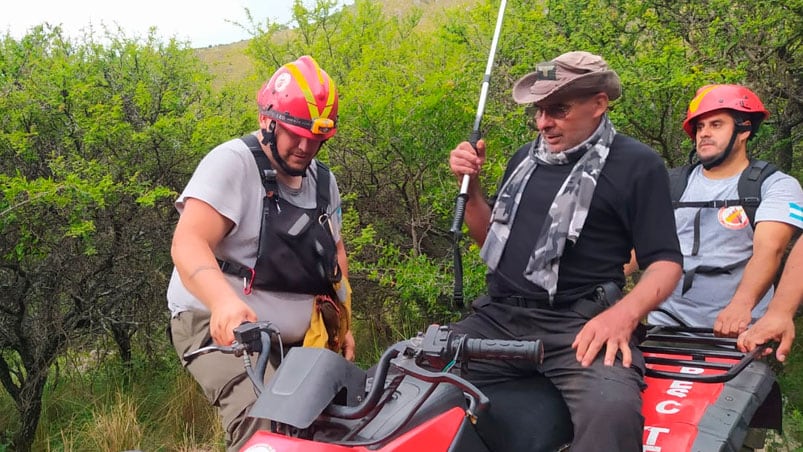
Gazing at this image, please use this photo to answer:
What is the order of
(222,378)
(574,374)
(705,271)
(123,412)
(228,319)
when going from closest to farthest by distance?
(228,319)
(574,374)
(222,378)
(705,271)
(123,412)

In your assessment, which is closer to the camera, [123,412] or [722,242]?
[722,242]

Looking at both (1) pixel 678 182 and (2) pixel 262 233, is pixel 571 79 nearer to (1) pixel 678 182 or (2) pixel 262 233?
(2) pixel 262 233

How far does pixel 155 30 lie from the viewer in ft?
24.7

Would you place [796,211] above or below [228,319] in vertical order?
above

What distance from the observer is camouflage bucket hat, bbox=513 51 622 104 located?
3258mm

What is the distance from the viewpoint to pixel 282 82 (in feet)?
10.9


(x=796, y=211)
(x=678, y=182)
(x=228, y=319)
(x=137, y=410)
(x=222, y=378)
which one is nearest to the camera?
(x=228, y=319)

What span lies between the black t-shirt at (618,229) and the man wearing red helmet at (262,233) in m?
1.02

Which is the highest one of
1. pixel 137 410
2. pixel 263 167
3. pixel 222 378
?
pixel 263 167

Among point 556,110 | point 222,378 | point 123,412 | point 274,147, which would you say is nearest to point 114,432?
point 123,412

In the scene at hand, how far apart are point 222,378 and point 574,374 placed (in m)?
1.49

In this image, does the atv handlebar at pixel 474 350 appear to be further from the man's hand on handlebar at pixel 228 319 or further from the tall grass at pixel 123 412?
the tall grass at pixel 123 412

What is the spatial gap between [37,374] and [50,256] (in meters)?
1.18

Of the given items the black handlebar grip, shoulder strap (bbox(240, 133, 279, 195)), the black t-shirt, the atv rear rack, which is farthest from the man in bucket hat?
shoulder strap (bbox(240, 133, 279, 195))
